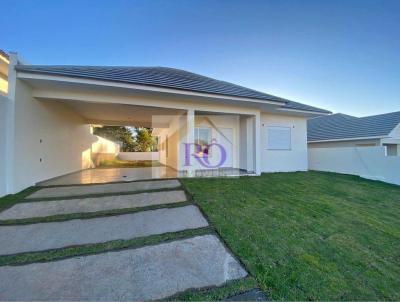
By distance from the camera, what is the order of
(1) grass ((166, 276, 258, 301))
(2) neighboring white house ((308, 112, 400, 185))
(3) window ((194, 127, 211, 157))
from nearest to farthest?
1. (1) grass ((166, 276, 258, 301))
2. (2) neighboring white house ((308, 112, 400, 185))
3. (3) window ((194, 127, 211, 157))

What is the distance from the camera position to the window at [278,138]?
10406 millimetres

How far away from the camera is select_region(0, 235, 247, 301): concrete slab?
1983 millimetres

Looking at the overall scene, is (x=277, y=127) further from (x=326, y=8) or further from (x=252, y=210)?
(x=252, y=210)

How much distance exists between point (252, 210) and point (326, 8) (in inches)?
358

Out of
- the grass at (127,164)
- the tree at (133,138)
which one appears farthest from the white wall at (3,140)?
the tree at (133,138)

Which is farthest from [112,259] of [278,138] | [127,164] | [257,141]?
[127,164]

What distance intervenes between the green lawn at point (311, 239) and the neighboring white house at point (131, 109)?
11.8 feet

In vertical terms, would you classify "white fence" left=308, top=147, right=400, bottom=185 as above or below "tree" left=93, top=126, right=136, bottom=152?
below

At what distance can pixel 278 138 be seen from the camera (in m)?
10.6

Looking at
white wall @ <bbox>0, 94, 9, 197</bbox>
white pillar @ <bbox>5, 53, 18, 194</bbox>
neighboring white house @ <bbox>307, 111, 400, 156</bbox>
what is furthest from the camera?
neighboring white house @ <bbox>307, 111, 400, 156</bbox>

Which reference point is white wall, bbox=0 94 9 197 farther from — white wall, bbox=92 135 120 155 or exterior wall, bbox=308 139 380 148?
exterior wall, bbox=308 139 380 148

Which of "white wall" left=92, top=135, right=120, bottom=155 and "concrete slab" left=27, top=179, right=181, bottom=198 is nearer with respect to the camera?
"concrete slab" left=27, top=179, right=181, bottom=198

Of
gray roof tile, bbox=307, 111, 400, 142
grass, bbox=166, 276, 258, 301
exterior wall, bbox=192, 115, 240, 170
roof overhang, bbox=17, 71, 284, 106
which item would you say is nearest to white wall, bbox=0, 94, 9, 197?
roof overhang, bbox=17, 71, 284, 106

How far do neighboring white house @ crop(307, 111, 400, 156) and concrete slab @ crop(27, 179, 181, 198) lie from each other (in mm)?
13416
